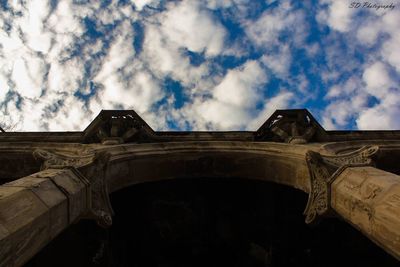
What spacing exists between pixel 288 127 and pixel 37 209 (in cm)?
709

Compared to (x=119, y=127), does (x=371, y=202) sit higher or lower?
lower

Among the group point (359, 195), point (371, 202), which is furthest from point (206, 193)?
point (371, 202)

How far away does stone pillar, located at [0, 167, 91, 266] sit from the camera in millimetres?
3820

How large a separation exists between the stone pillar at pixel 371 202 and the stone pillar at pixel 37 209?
4152 millimetres

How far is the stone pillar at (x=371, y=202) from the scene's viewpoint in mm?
4285

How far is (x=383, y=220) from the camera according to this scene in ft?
14.6

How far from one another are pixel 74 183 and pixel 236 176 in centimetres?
461

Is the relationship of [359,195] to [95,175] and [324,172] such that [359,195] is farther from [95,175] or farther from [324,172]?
[95,175]

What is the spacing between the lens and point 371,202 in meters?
4.85

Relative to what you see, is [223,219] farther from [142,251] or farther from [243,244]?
[142,251]

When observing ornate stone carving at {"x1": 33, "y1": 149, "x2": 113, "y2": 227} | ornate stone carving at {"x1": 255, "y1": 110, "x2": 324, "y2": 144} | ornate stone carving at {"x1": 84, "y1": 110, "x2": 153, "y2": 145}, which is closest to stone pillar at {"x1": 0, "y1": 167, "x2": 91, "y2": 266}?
ornate stone carving at {"x1": 33, "y1": 149, "x2": 113, "y2": 227}

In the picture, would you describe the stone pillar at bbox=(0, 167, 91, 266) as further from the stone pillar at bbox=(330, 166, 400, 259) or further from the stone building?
the stone pillar at bbox=(330, 166, 400, 259)

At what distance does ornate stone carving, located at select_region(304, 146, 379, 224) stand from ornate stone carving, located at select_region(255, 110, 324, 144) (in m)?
2.58

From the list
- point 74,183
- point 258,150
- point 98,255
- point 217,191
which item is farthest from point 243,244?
point 74,183
